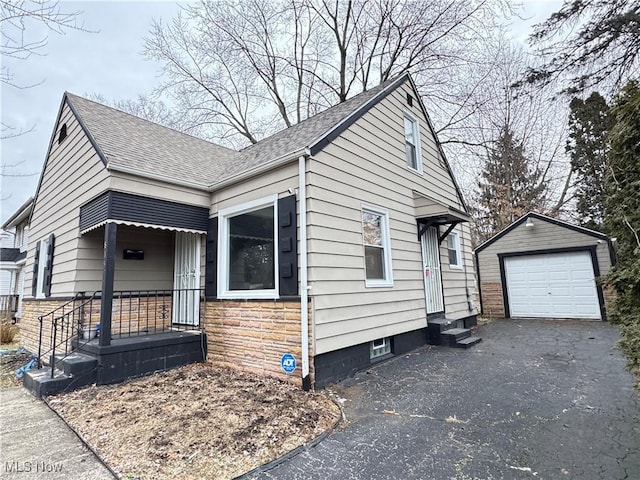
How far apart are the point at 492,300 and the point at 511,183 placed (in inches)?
369

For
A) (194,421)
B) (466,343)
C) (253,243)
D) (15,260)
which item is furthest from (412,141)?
(15,260)

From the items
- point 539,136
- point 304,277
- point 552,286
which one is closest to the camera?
point 304,277

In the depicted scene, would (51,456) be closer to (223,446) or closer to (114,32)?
(223,446)

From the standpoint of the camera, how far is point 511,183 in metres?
18.1

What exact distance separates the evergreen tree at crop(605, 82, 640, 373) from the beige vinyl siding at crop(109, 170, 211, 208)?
5.65 metres

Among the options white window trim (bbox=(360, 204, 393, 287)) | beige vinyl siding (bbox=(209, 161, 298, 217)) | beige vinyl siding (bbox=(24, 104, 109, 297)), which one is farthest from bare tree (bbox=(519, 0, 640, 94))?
beige vinyl siding (bbox=(24, 104, 109, 297))

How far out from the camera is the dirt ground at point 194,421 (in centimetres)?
264

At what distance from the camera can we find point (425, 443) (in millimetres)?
2885

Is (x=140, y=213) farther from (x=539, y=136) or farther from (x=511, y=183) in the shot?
(x=539, y=136)

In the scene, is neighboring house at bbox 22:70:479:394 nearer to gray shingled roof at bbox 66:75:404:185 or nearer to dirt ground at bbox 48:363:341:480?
gray shingled roof at bbox 66:75:404:185

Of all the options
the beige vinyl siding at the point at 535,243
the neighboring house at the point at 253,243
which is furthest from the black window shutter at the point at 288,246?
the beige vinyl siding at the point at 535,243

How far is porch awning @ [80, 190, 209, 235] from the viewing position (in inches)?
198

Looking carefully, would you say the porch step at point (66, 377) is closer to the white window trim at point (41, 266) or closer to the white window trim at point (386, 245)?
the white window trim at point (41, 266)

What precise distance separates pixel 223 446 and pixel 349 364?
2.42 metres
